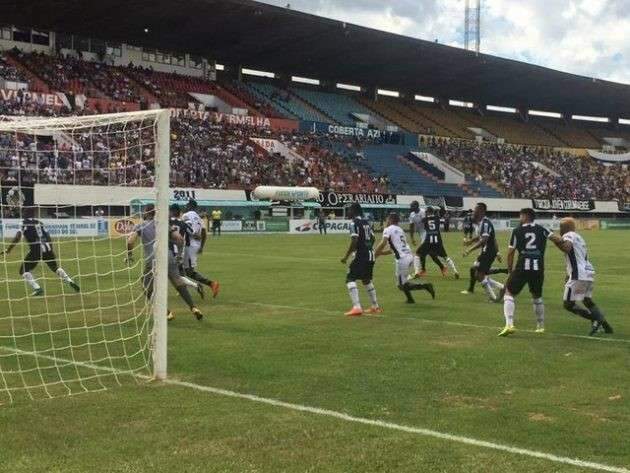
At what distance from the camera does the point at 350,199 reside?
55688 mm

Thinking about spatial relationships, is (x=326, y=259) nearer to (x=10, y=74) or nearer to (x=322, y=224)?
(x=322, y=224)

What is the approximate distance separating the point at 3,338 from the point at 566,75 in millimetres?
73502

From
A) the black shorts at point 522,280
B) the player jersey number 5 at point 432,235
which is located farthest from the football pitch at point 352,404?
the player jersey number 5 at point 432,235

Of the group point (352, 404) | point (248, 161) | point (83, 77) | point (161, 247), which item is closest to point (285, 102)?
point (248, 161)

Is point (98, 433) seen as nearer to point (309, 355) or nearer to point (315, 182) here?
point (309, 355)

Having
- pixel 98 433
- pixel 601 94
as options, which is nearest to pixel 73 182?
pixel 98 433

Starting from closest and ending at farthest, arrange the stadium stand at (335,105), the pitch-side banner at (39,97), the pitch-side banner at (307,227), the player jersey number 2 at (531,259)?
the player jersey number 2 at (531,259) < the pitch-side banner at (39,97) < the pitch-side banner at (307,227) < the stadium stand at (335,105)

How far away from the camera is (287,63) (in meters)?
68.8

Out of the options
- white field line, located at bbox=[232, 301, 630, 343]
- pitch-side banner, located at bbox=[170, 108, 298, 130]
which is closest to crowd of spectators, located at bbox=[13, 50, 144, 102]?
pitch-side banner, located at bbox=[170, 108, 298, 130]

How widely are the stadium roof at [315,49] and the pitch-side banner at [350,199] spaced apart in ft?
41.7

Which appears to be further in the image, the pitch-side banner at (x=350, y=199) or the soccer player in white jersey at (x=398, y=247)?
the pitch-side banner at (x=350, y=199)

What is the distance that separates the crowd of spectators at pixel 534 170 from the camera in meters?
69.9

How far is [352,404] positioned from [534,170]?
6947cm

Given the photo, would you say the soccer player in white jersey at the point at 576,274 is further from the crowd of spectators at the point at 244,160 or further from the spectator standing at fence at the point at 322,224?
the spectator standing at fence at the point at 322,224
